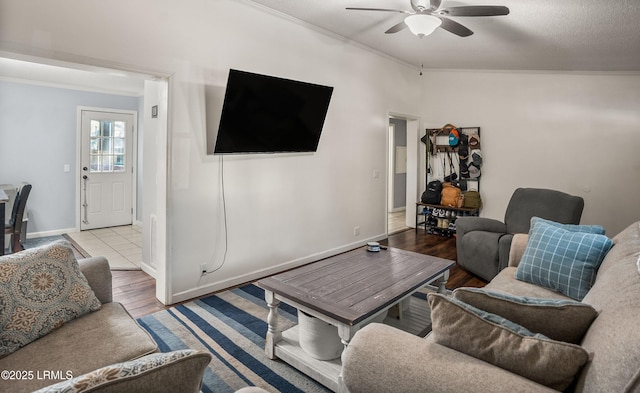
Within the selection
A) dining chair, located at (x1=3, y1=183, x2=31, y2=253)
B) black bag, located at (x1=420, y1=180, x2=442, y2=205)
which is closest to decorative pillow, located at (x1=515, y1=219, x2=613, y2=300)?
black bag, located at (x1=420, y1=180, x2=442, y2=205)

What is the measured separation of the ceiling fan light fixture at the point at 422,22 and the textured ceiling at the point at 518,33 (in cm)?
46

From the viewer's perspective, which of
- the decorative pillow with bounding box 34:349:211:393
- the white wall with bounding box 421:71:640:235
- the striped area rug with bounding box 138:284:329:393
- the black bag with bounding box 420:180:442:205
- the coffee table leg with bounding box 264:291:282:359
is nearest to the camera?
the decorative pillow with bounding box 34:349:211:393

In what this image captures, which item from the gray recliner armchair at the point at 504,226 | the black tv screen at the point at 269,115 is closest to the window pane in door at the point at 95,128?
the black tv screen at the point at 269,115

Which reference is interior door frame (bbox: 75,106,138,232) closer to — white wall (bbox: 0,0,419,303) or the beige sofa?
white wall (bbox: 0,0,419,303)

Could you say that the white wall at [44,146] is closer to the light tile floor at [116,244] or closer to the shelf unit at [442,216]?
the light tile floor at [116,244]

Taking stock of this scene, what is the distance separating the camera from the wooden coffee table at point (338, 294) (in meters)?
1.90

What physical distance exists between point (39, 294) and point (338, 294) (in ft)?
4.74

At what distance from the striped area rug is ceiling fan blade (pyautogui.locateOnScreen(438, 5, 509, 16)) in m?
2.57

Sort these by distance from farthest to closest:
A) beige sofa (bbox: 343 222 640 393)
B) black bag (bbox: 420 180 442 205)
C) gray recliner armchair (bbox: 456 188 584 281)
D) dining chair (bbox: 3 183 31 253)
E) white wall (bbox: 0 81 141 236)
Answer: black bag (bbox: 420 180 442 205) → white wall (bbox: 0 81 141 236) → dining chair (bbox: 3 183 31 253) → gray recliner armchair (bbox: 456 188 584 281) → beige sofa (bbox: 343 222 640 393)

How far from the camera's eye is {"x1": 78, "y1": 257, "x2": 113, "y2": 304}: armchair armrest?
6.07ft

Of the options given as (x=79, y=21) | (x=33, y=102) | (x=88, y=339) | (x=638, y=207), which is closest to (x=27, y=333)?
(x=88, y=339)

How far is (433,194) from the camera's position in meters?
5.77

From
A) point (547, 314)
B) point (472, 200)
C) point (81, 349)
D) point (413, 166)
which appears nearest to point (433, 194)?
point (472, 200)

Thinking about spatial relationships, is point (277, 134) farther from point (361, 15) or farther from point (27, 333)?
point (27, 333)
